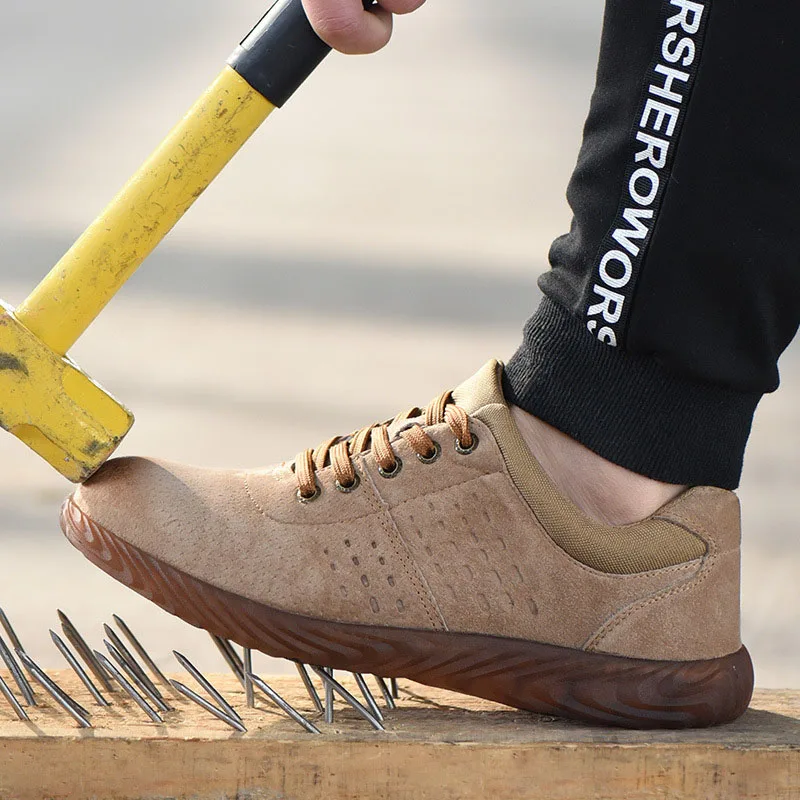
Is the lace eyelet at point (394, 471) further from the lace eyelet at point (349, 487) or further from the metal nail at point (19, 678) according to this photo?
the metal nail at point (19, 678)

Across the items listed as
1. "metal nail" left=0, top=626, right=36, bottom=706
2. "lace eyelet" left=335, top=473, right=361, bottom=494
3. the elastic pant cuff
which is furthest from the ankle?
"metal nail" left=0, top=626, right=36, bottom=706

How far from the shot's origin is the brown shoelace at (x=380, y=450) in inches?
33.7

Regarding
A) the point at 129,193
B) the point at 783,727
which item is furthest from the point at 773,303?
the point at 129,193

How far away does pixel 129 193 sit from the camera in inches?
33.9

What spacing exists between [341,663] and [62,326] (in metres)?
0.34

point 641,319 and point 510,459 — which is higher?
point 641,319

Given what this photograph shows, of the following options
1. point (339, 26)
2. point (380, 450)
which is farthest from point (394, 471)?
point (339, 26)

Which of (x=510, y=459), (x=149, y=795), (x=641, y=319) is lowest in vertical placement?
(x=149, y=795)

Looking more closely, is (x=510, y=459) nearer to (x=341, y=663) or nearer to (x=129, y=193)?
(x=341, y=663)

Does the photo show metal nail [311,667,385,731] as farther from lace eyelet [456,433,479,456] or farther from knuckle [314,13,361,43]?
knuckle [314,13,361,43]

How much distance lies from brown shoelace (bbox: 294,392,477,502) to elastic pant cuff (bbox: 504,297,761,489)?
2.4 inches

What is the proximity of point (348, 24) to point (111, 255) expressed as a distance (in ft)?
0.84

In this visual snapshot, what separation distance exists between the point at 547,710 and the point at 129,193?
516mm

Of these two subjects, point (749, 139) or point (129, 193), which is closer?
point (749, 139)
